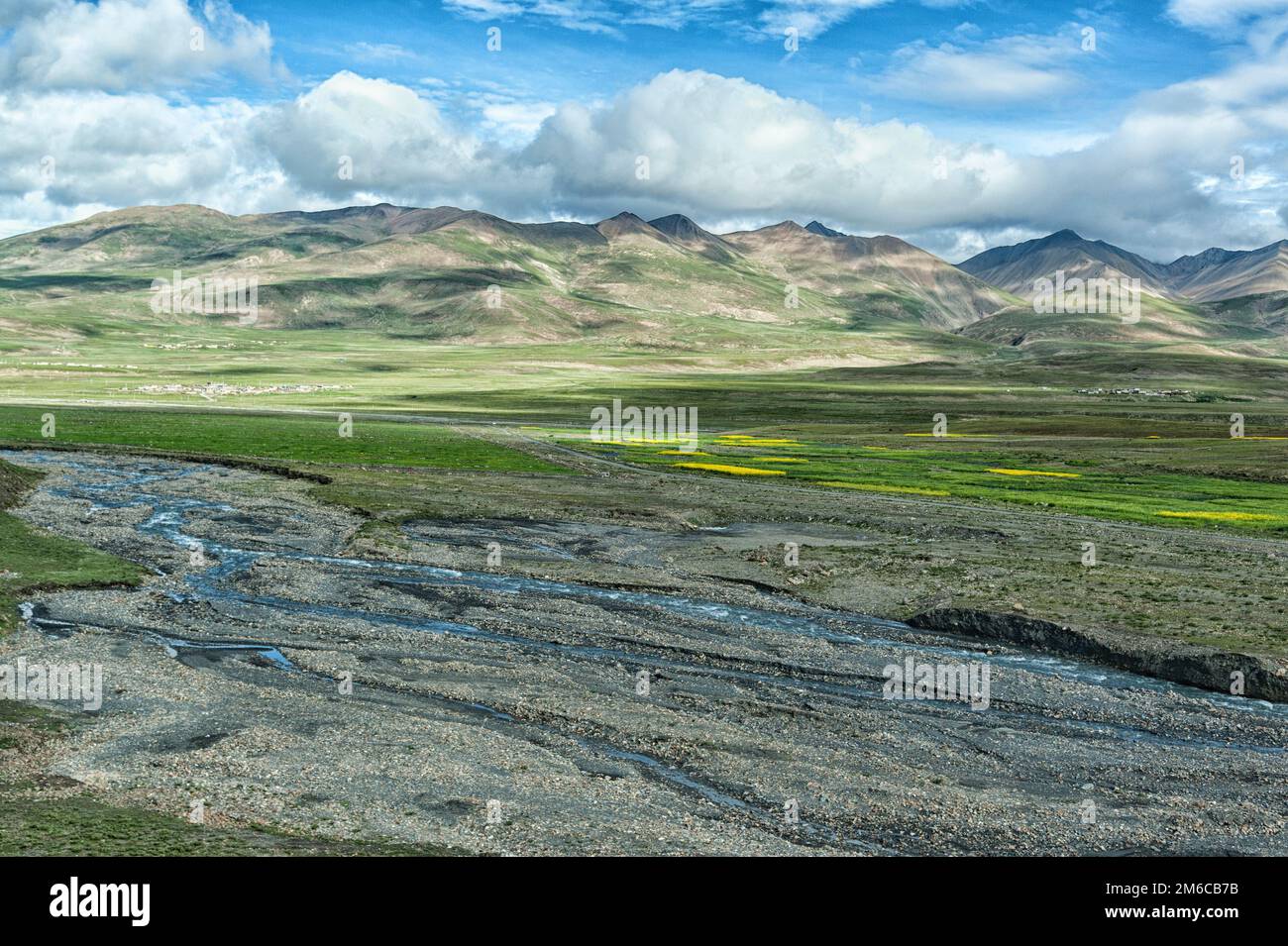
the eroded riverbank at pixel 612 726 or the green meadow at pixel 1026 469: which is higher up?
the green meadow at pixel 1026 469

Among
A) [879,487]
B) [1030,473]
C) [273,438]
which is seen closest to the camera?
[879,487]

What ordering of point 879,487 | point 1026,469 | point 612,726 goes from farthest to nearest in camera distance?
point 1026,469
point 879,487
point 612,726

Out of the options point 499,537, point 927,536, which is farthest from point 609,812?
point 927,536

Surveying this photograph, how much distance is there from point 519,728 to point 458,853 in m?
8.27

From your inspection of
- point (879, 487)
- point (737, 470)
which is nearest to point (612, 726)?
point (879, 487)

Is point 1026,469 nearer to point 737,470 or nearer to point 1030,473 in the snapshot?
point 1030,473

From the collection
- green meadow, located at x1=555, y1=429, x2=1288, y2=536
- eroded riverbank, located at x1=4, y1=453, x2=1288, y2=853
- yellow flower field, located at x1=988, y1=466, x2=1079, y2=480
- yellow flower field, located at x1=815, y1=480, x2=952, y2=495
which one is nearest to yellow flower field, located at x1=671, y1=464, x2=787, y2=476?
green meadow, located at x1=555, y1=429, x2=1288, y2=536

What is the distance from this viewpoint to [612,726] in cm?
2792

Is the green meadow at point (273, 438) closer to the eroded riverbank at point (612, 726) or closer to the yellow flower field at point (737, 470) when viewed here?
the yellow flower field at point (737, 470)

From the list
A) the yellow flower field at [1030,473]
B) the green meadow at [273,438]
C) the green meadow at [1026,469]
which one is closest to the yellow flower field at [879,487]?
the green meadow at [1026,469]

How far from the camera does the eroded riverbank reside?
21.8 m

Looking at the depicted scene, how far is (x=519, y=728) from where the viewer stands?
90.9 ft

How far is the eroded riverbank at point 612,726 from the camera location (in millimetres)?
21781

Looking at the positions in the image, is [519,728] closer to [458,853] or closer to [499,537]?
[458,853]
